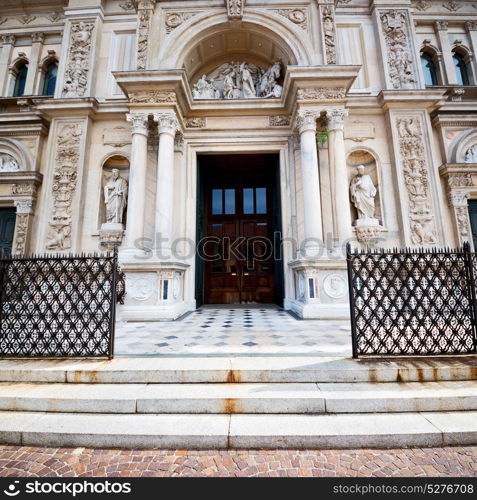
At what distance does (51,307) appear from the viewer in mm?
3332

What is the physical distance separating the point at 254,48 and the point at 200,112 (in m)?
3.22

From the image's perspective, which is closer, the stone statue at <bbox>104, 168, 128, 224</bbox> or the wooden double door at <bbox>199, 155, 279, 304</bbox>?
the stone statue at <bbox>104, 168, 128, 224</bbox>

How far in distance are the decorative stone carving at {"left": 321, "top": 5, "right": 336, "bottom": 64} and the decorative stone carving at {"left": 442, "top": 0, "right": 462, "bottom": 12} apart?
18.3 feet

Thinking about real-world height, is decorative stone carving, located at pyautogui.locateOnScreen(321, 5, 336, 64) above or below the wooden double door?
above

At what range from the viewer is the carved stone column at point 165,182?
6938mm

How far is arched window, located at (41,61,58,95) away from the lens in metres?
10.3

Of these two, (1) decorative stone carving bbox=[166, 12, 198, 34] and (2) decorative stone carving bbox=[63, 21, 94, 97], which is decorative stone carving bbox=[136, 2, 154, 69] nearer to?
(1) decorative stone carving bbox=[166, 12, 198, 34]

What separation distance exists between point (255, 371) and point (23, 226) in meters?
9.46

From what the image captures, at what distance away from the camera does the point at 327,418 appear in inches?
94.3

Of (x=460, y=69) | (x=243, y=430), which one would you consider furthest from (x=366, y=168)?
(x=243, y=430)

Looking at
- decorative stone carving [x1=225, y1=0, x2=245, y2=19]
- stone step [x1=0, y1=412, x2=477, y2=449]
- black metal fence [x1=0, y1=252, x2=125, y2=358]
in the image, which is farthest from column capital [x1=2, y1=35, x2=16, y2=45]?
stone step [x1=0, y1=412, x2=477, y2=449]

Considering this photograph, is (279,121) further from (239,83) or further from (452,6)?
(452,6)

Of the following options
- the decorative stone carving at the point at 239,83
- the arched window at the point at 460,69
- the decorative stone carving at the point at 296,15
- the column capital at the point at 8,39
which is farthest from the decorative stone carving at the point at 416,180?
the column capital at the point at 8,39
